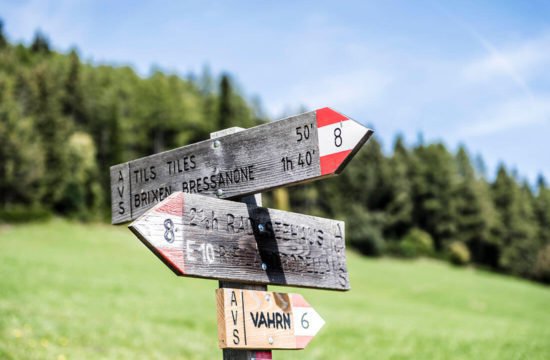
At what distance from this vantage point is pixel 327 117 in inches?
121

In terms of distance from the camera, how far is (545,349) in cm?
1110

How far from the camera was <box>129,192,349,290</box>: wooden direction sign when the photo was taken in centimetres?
280

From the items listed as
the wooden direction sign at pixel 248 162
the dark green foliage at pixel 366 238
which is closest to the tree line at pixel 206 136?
the dark green foliage at pixel 366 238

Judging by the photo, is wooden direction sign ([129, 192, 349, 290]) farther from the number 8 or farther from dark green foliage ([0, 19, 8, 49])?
dark green foliage ([0, 19, 8, 49])

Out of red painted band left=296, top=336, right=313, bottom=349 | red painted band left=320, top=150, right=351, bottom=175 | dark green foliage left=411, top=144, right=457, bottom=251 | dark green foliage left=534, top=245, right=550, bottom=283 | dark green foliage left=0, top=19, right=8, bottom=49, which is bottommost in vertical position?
dark green foliage left=534, top=245, right=550, bottom=283

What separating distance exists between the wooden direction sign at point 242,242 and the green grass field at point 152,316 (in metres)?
4.21

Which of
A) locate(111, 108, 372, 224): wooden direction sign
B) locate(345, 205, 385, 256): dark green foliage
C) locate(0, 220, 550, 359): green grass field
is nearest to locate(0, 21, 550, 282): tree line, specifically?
locate(345, 205, 385, 256): dark green foliage

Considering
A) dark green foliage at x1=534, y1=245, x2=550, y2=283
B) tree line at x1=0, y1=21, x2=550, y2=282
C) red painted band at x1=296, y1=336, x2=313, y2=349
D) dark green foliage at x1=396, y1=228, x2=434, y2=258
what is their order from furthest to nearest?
1. dark green foliage at x1=534, y1=245, x2=550, y2=283
2. dark green foliage at x1=396, y1=228, x2=434, y2=258
3. tree line at x1=0, y1=21, x2=550, y2=282
4. red painted band at x1=296, y1=336, x2=313, y2=349

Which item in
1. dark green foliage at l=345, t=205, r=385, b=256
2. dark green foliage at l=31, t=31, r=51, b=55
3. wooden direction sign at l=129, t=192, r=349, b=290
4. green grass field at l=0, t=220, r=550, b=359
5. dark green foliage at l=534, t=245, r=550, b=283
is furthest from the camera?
dark green foliage at l=31, t=31, r=51, b=55

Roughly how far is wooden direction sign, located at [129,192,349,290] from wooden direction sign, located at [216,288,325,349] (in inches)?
3.7

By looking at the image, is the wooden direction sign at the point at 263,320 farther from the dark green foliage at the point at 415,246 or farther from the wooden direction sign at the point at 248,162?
the dark green foliage at the point at 415,246

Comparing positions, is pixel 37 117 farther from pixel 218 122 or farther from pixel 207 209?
pixel 207 209

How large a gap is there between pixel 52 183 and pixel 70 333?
4715cm

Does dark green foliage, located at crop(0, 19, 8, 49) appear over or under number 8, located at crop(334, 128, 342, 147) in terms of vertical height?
over
